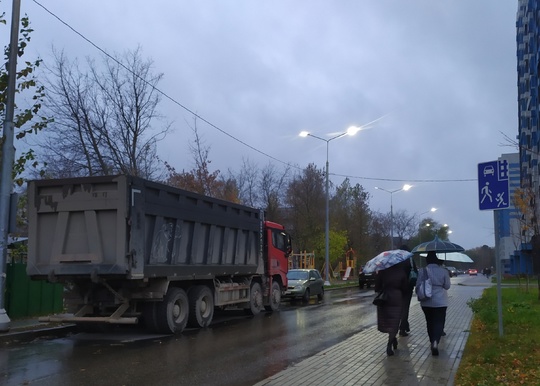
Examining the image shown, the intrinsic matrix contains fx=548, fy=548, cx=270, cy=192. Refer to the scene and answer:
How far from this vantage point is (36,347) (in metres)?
10.8

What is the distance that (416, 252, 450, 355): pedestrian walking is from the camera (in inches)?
362

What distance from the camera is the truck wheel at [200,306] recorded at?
13.5 meters

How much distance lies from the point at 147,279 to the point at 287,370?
463 centimetres

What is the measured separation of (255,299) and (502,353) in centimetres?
996

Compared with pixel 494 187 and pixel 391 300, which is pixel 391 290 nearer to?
pixel 391 300

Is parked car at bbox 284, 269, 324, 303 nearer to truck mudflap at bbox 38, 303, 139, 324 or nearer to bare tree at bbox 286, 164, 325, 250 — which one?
truck mudflap at bbox 38, 303, 139, 324

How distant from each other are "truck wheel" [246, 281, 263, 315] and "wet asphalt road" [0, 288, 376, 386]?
179 cm

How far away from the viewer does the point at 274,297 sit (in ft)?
61.4

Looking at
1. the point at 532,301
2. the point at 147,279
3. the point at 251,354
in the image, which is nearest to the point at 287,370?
the point at 251,354

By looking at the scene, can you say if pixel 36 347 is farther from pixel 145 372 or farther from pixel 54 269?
pixel 145 372

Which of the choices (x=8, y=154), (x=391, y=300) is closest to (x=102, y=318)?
(x=8, y=154)

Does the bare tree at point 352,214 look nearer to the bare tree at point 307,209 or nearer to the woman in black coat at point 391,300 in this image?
the bare tree at point 307,209

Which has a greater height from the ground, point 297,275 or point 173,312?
point 297,275

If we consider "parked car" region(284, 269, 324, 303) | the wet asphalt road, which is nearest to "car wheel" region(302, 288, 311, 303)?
"parked car" region(284, 269, 324, 303)
